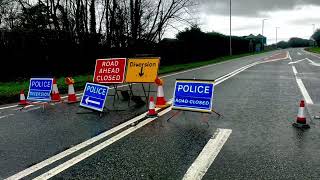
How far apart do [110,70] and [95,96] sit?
61.0 inches

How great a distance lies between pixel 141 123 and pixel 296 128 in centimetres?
315

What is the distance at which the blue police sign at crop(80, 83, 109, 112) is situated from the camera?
28.1 ft

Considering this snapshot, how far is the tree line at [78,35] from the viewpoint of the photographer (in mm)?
17141

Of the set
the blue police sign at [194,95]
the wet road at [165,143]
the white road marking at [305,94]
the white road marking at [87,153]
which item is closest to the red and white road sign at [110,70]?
the wet road at [165,143]

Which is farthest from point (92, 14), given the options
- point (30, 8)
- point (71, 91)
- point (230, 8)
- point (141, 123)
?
point (230, 8)

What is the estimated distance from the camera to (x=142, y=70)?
9.97 metres

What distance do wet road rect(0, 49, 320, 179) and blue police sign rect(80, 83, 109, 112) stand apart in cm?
33

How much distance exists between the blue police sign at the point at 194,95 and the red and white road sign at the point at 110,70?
7.48ft

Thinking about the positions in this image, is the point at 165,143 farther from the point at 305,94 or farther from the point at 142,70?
the point at 305,94

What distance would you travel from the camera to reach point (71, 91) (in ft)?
34.2

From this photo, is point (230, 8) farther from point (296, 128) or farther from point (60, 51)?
point (296, 128)

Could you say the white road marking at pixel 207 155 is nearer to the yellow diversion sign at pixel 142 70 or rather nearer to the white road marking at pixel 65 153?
the white road marking at pixel 65 153

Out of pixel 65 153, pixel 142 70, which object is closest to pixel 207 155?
pixel 65 153

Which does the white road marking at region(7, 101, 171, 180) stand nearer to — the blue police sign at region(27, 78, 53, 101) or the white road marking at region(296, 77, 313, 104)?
the blue police sign at region(27, 78, 53, 101)
